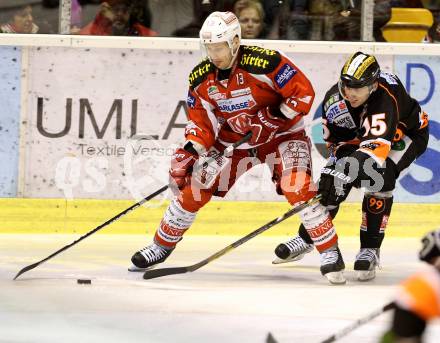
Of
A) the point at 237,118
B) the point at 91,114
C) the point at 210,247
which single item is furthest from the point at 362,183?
the point at 91,114

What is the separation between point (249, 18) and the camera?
6879mm

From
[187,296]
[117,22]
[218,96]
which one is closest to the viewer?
[187,296]

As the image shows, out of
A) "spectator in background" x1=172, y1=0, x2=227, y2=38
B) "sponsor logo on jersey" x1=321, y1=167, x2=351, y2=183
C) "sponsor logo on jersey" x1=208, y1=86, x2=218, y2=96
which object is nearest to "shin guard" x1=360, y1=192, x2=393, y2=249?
"sponsor logo on jersey" x1=321, y1=167, x2=351, y2=183

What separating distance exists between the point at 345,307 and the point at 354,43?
2.78 metres

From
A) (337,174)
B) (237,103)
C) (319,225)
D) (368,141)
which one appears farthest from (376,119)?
(237,103)

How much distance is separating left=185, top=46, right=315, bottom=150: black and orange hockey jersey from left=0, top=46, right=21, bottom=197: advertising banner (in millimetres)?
1664

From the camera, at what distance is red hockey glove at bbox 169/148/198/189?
5277 mm

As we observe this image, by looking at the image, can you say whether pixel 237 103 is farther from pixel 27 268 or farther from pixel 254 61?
pixel 27 268

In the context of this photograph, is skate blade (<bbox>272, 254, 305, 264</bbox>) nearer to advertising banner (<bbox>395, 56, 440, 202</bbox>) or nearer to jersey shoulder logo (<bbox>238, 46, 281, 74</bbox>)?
jersey shoulder logo (<bbox>238, 46, 281, 74</bbox>)

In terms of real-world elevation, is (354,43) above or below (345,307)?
above

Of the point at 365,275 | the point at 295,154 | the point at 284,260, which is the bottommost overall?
the point at 284,260

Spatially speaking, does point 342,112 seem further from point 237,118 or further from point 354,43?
point 354,43

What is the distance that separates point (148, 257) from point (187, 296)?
75 centimetres

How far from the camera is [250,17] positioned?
6883 millimetres
